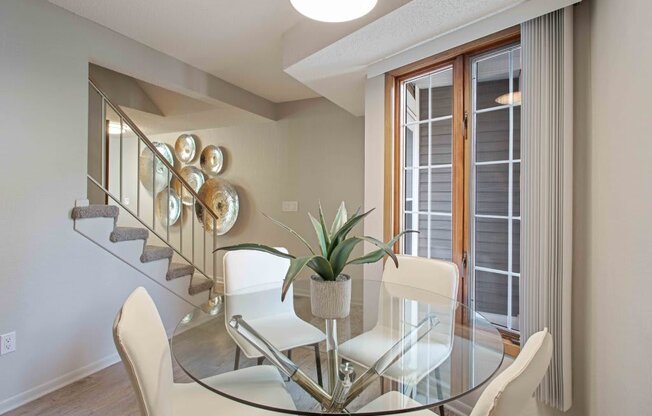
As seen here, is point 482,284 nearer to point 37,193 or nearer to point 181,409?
point 181,409

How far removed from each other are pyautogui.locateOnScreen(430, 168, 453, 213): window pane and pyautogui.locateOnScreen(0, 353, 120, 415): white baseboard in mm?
2538

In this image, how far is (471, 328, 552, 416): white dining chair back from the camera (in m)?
0.65

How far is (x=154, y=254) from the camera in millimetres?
2842

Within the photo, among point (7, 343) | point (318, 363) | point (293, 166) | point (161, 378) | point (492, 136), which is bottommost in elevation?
point (7, 343)

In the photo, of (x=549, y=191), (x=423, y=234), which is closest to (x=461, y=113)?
(x=549, y=191)

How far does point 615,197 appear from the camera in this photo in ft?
4.18

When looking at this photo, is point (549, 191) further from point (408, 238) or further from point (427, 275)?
point (408, 238)

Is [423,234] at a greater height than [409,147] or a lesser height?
lesser

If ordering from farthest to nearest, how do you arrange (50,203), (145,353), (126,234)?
(126,234) < (50,203) < (145,353)

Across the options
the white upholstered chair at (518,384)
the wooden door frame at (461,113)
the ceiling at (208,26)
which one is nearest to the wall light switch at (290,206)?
the ceiling at (208,26)

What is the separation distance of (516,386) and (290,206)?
3730 millimetres

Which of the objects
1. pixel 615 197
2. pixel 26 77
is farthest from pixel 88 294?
pixel 615 197

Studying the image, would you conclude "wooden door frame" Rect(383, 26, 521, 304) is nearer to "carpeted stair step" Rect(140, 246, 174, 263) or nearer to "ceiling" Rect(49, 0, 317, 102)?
"ceiling" Rect(49, 0, 317, 102)

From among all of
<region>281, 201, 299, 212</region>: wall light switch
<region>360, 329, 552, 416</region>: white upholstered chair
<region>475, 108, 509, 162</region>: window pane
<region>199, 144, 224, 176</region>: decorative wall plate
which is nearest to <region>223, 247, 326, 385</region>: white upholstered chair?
<region>360, 329, 552, 416</region>: white upholstered chair
